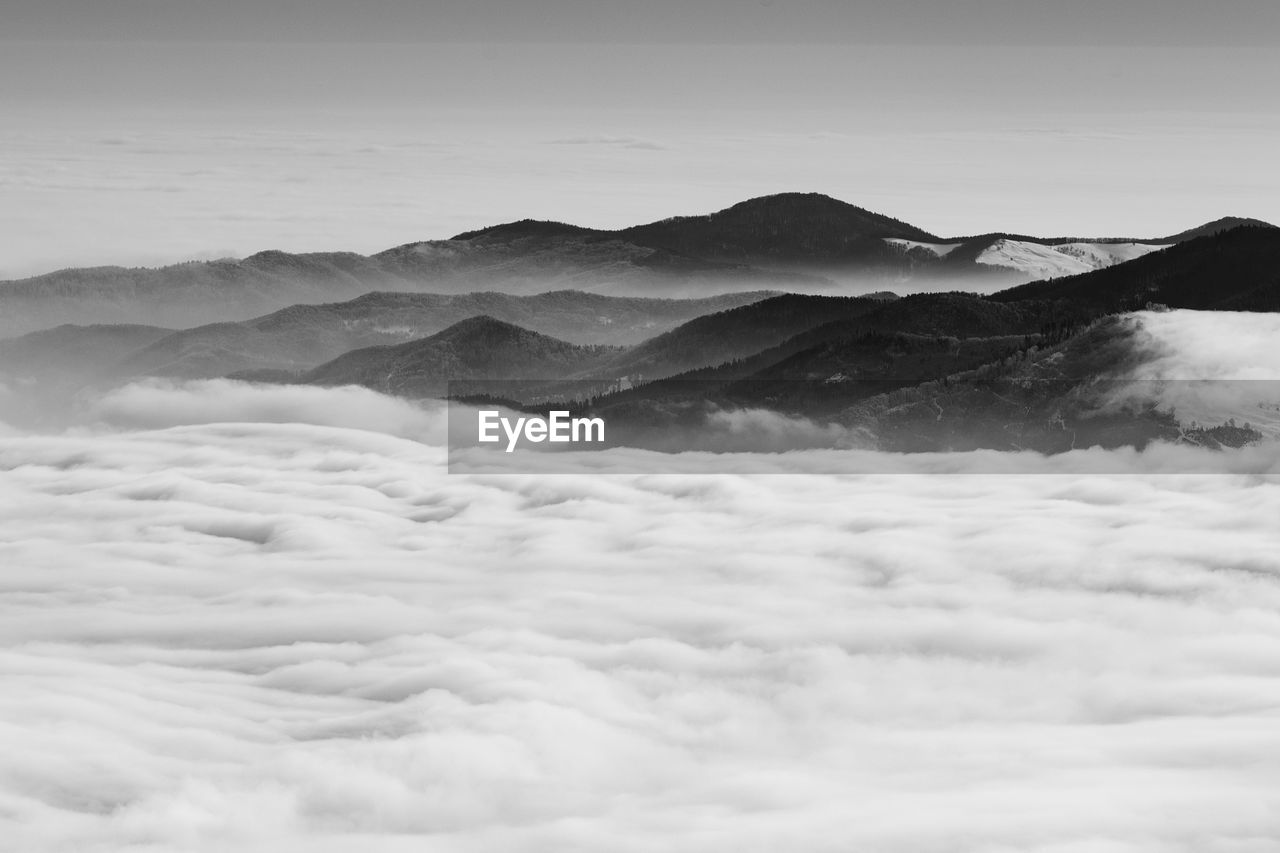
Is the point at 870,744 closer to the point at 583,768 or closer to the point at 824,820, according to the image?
the point at 583,768

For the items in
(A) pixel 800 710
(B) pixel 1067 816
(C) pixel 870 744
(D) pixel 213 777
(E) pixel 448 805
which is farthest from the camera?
(A) pixel 800 710

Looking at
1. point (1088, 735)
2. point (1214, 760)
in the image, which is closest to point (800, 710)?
point (1088, 735)

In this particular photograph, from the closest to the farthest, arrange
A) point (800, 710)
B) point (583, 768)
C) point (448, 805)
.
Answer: point (448, 805) < point (583, 768) < point (800, 710)

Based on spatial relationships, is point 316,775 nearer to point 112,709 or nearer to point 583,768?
point 583,768

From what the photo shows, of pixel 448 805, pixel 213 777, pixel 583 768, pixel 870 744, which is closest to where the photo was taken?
pixel 448 805

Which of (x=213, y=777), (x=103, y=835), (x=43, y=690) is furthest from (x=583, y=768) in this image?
(x=43, y=690)

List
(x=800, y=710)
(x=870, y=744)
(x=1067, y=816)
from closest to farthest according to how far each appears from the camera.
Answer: (x=1067, y=816) < (x=870, y=744) < (x=800, y=710)

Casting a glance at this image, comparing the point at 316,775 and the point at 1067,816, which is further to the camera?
the point at 316,775

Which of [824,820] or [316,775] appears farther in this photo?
[316,775]

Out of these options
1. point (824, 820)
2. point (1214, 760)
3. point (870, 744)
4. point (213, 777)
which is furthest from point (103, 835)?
point (1214, 760)
